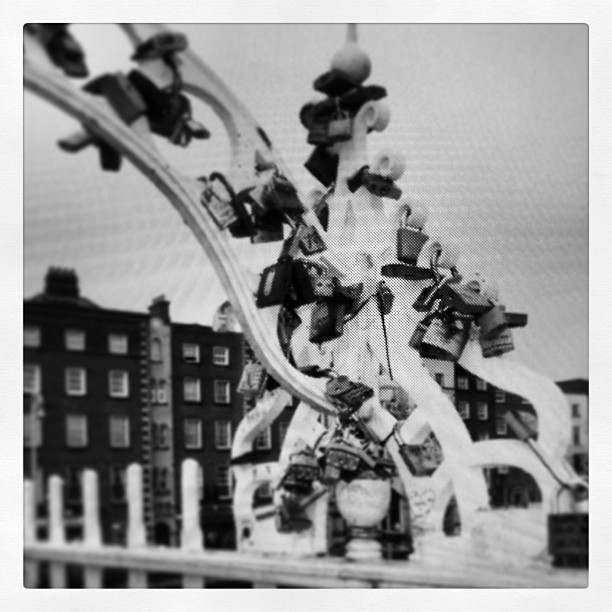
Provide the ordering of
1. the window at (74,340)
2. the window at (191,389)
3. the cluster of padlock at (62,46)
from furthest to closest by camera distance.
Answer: the window at (191,389) → the window at (74,340) → the cluster of padlock at (62,46)

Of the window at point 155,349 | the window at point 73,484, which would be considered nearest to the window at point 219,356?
the window at point 155,349

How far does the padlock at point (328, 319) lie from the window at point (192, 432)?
40 cm

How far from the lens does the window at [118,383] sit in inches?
143

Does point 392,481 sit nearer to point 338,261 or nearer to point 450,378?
point 450,378

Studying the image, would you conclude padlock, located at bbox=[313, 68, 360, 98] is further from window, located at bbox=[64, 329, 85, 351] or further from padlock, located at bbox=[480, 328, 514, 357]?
window, located at bbox=[64, 329, 85, 351]

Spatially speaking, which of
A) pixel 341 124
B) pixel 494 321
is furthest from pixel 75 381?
pixel 494 321

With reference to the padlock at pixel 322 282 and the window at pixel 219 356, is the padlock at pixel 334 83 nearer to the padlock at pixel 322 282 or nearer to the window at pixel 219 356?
the padlock at pixel 322 282

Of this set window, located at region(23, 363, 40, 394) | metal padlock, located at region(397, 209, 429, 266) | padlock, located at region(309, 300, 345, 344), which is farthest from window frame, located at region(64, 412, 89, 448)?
metal padlock, located at region(397, 209, 429, 266)

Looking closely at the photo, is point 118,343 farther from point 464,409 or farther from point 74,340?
point 464,409

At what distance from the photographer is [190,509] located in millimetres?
3676

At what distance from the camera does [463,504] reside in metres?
3.69

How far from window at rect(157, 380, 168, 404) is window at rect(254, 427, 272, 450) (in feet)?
0.87

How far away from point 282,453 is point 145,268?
604mm
